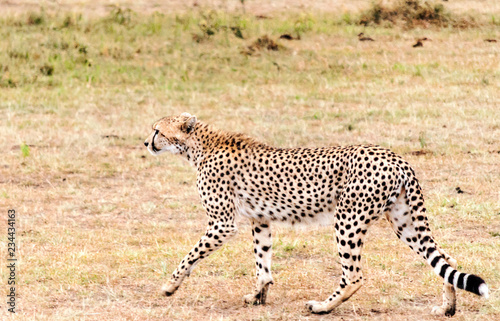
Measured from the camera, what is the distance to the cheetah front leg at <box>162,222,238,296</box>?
5.50 m

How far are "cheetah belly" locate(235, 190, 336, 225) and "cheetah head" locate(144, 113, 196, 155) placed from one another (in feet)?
2.05

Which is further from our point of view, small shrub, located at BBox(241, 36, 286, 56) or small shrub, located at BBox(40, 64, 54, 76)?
small shrub, located at BBox(241, 36, 286, 56)

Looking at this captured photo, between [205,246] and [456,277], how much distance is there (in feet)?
5.22

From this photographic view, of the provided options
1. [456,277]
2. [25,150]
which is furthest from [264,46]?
[456,277]

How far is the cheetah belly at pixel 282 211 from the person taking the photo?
A: 5391 mm

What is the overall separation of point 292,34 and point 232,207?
38.7 feet

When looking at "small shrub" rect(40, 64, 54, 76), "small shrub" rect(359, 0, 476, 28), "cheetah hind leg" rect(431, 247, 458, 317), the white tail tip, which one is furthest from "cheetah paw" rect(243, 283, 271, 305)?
"small shrub" rect(359, 0, 476, 28)

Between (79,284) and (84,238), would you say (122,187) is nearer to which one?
(84,238)

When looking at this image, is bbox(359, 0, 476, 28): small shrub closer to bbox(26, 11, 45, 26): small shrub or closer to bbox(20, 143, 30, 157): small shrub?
bbox(26, 11, 45, 26): small shrub

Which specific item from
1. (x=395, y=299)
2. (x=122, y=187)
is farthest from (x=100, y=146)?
(x=395, y=299)

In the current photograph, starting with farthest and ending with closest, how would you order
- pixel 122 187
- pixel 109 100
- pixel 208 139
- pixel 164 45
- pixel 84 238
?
pixel 164 45 < pixel 109 100 < pixel 122 187 < pixel 84 238 < pixel 208 139

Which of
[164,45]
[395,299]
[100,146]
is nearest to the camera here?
[395,299]

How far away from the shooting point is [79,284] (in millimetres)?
5977

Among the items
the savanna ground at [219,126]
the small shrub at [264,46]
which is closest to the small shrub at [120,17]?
the savanna ground at [219,126]
